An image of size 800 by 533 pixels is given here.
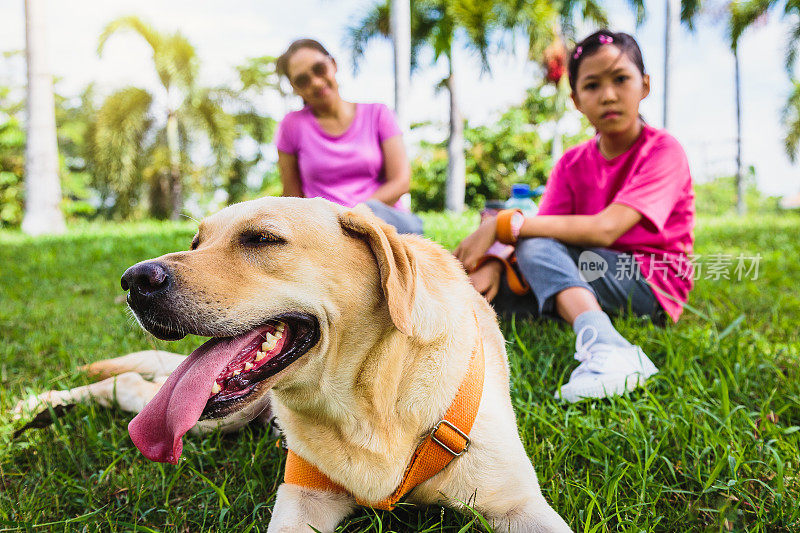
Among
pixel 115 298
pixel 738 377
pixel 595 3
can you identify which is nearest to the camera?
pixel 738 377

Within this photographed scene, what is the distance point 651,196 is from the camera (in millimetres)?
2908

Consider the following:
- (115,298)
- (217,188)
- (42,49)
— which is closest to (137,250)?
(115,298)

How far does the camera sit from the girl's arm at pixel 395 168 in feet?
13.7

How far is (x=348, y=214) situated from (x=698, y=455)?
151 centimetres

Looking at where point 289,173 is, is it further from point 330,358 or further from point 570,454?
point 570,454

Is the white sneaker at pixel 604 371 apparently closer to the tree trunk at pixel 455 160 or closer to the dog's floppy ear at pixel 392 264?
the dog's floppy ear at pixel 392 264

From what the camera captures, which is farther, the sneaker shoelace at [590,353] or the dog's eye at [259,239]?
the sneaker shoelace at [590,353]

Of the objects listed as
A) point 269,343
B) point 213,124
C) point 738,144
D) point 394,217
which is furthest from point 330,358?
point 738,144

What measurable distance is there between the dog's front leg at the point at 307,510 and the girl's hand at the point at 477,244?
5.11ft

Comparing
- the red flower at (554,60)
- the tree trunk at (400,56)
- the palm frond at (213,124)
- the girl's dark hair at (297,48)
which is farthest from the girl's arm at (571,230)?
the palm frond at (213,124)

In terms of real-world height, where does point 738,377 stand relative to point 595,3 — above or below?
below

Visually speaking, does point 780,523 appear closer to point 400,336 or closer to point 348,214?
point 400,336

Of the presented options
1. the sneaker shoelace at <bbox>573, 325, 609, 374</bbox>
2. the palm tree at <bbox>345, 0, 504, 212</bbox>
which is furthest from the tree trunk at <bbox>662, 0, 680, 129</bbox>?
the sneaker shoelace at <bbox>573, 325, 609, 374</bbox>

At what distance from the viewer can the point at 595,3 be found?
18.4 meters
